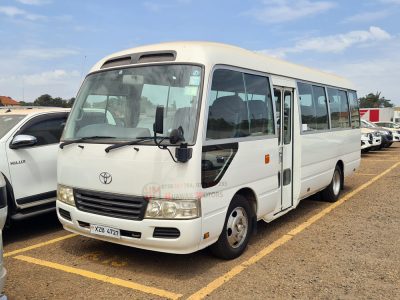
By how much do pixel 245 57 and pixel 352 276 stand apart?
288cm

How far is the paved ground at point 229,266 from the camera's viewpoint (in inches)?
163

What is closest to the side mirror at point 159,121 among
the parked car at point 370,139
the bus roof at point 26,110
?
the bus roof at point 26,110

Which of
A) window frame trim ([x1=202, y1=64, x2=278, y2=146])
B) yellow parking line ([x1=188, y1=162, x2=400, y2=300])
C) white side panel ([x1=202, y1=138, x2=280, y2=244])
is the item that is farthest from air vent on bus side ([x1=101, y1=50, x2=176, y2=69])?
yellow parking line ([x1=188, y1=162, x2=400, y2=300])

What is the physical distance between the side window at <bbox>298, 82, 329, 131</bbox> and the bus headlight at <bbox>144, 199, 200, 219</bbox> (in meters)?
3.24

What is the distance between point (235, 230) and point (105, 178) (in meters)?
1.67

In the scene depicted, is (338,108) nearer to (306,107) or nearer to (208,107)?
(306,107)

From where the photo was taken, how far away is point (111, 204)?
4453mm

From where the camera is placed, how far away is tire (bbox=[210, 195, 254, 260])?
480cm

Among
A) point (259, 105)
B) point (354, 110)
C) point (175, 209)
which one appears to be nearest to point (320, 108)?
point (354, 110)

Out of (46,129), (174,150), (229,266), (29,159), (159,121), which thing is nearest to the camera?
(159,121)

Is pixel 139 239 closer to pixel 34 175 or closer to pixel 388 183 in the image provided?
pixel 34 175

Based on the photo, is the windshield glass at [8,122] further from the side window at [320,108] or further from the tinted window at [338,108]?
the tinted window at [338,108]

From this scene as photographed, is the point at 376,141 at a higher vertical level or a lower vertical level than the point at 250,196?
lower

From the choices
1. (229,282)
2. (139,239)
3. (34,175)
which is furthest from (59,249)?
(229,282)
